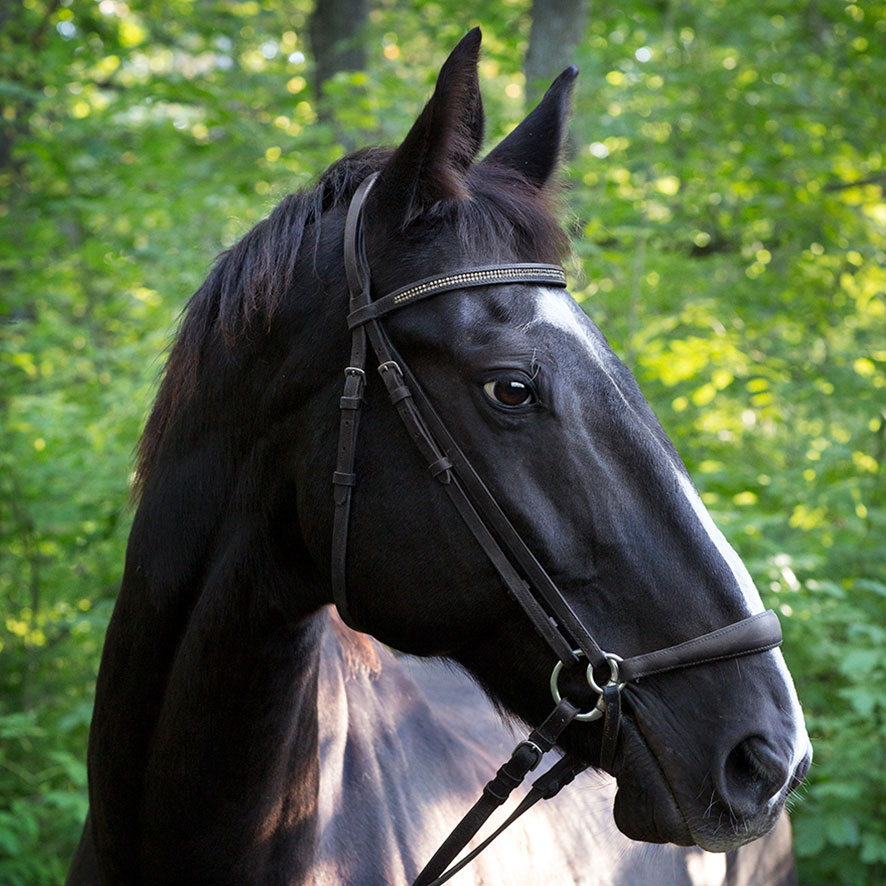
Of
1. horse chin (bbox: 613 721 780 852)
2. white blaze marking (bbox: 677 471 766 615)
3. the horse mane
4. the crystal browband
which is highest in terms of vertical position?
the horse mane

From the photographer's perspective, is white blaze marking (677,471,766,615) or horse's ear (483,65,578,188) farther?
horse's ear (483,65,578,188)

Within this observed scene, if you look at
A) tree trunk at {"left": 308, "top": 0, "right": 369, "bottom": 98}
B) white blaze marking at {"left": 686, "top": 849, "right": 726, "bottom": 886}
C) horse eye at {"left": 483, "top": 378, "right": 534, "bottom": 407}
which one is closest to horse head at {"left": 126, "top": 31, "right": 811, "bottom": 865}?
horse eye at {"left": 483, "top": 378, "right": 534, "bottom": 407}

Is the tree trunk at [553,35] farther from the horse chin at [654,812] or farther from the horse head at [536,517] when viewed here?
the horse chin at [654,812]

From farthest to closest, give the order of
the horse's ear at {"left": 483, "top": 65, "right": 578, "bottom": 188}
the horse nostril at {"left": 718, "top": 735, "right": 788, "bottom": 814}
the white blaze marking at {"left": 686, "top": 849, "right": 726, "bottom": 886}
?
the white blaze marking at {"left": 686, "top": 849, "right": 726, "bottom": 886}
the horse's ear at {"left": 483, "top": 65, "right": 578, "bottom": 188}
the horse nostril at {"left": 718, "top": 735, "right": 788, "bottom": 814}

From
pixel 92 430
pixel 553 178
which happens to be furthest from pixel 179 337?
pixel 92 430

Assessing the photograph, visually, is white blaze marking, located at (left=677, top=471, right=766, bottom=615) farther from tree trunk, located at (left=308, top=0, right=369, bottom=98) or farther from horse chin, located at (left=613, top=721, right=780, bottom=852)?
tree trunk, located at (left=308, top=0, right=369, bottom=98)

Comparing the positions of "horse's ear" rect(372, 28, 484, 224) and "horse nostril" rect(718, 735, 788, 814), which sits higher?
"horse's ear" rect(372, 28, 484, 224)


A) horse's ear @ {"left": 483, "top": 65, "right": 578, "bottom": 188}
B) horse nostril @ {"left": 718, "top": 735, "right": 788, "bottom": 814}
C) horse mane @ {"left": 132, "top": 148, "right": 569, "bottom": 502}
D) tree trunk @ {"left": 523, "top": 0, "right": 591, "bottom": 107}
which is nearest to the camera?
horse nostril @ {"left": 718, "top": 735, "right": 788, "bottom": 814}

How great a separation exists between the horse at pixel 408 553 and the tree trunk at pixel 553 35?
4525 mm

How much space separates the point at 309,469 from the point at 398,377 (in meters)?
0.24

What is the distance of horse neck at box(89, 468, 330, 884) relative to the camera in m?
1.66

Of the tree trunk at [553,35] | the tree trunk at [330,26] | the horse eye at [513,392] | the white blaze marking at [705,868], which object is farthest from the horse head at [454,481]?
the tree trunk at [330,26]

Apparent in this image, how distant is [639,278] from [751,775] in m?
4.05

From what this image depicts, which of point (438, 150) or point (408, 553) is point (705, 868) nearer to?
point (408, 553)
